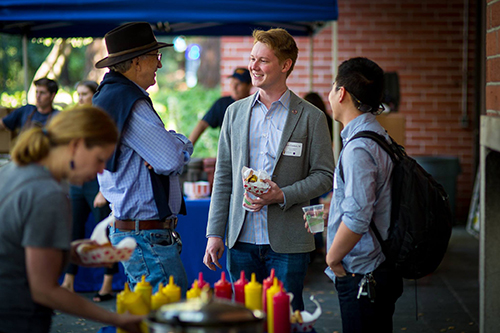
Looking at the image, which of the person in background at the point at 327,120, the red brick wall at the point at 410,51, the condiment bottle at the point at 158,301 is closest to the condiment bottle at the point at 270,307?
the condiment bottle at the point at 158,301

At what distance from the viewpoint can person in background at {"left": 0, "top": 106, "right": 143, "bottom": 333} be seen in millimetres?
1656

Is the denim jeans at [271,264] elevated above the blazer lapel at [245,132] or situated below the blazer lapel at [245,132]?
below

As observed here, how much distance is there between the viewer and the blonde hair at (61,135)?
173 cm

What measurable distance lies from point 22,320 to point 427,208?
149cm

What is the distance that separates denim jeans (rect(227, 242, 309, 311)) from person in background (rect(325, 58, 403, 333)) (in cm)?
36

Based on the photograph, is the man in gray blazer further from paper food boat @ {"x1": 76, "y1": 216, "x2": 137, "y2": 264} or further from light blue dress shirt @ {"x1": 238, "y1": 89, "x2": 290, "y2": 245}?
paper food boat @ {"x1": 76, "y1": 216, "x2": 137, "y2": 264}

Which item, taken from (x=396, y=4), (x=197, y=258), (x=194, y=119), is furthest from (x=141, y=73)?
(x=194, y=119)

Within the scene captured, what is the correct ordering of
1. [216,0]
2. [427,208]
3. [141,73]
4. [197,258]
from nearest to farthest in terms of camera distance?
1. [427,208]
2. [141,73]
3. [197,258]
4. [216,0]

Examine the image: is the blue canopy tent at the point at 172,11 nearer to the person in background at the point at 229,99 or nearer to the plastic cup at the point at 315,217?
the person in background at the point at 229,99

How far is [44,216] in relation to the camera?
1.65 metres

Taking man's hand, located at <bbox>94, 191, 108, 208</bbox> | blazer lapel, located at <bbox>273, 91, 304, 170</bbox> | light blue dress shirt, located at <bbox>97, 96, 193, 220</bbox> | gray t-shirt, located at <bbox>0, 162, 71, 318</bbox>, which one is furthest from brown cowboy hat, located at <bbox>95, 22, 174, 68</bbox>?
man's hand, located at <bbox>94, 191, 108, 208</bbox>

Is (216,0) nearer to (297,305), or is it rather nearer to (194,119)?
(297,305)

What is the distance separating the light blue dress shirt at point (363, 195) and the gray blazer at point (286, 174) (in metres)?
0.40

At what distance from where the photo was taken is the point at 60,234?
167 centimetres
